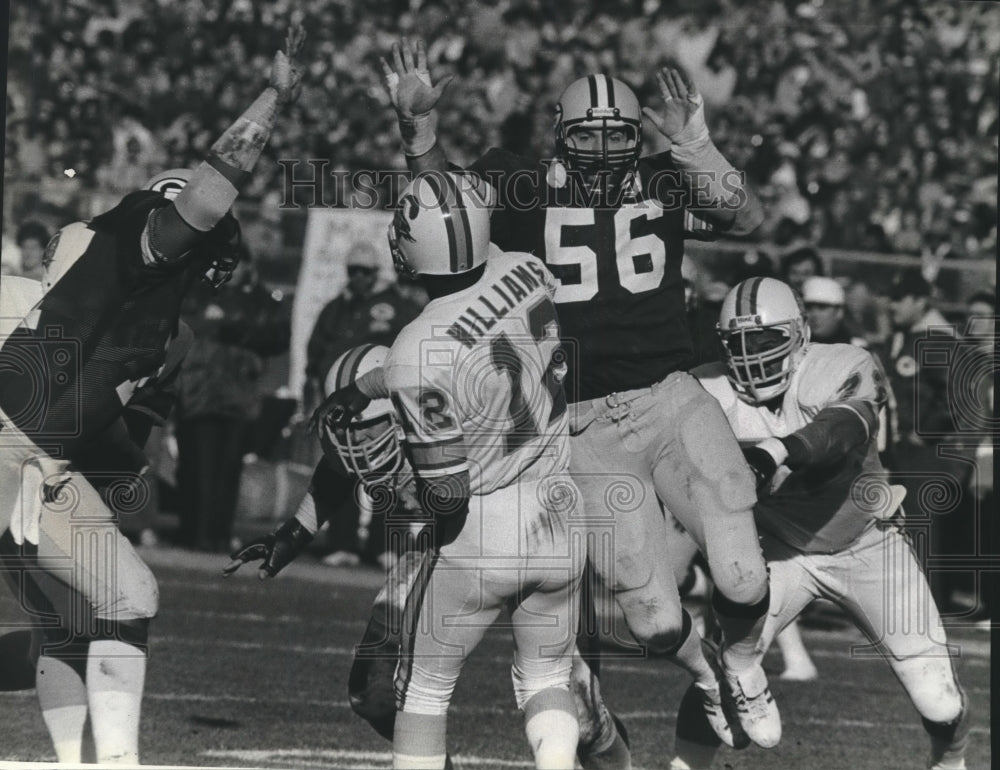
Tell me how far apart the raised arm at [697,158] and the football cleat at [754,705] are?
1.58m

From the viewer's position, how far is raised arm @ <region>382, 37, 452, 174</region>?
17.6ft

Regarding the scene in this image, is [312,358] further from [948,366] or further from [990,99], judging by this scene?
[990,99]

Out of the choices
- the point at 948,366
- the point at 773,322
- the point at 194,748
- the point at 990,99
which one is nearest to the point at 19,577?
the point at 194,748

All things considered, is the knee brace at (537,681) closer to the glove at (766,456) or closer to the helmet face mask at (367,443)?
the helmet face mask at (367,443)

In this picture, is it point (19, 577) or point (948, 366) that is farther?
point (948, 366)

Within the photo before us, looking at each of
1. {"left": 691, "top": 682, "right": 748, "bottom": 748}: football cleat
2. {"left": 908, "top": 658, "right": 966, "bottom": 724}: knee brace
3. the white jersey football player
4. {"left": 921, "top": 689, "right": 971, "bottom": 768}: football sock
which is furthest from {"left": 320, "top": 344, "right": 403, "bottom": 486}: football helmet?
{"left": 921, "top": 689, "right": 971, "bottom": 768}: football sock

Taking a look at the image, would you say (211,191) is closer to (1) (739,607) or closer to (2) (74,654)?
(2) (74,654)

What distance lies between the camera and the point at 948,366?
30.8 feet

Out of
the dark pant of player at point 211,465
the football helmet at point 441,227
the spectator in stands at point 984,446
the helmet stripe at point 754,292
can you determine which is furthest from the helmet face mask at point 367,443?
the dark pant of player at point 211,465

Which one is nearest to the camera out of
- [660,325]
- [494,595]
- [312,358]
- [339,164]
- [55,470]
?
[494,595]

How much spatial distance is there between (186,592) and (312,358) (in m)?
1.58

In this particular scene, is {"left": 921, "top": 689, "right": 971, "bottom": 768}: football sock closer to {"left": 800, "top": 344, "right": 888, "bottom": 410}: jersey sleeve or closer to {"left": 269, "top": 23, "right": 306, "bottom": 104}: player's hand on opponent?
{"left": 800, "top": 344, "right": 888, "bottom": 410}: jersey sleeve

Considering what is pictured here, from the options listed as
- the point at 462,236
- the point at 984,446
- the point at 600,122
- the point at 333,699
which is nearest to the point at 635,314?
the point at 600,122

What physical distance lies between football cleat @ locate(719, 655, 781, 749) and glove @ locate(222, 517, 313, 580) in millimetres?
1645
